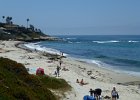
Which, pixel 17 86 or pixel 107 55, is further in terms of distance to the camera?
pixel 107 55

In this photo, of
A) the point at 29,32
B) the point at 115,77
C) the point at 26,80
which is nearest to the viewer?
the point at 26,80

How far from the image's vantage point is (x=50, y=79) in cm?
2111

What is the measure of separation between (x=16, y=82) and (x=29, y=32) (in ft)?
437

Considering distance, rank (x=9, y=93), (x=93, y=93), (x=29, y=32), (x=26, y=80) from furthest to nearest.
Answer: (x=29, y=32) < (x=93, y=93) < (x=26, y=80) < (x=9, y=93)

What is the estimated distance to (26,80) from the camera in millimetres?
15523

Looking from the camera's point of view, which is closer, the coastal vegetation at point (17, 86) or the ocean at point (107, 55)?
the coastal vegetation at point (17, 86)

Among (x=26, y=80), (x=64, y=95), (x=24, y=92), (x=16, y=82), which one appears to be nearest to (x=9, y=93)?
(x=24, y=92)

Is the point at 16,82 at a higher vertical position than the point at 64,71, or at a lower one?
higher

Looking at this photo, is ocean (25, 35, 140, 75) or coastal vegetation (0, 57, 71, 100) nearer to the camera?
coastal vegetation (0, 57, 71, 100)

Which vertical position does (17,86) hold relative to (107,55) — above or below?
above

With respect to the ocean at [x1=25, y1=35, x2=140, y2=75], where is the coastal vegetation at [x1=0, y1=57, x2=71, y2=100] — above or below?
above

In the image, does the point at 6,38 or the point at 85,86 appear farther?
the point at 6,38

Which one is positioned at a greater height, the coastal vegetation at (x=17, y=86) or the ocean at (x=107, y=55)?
the coastal vegetation at (x=17, y=86)

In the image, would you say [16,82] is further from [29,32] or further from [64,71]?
[29,32]
